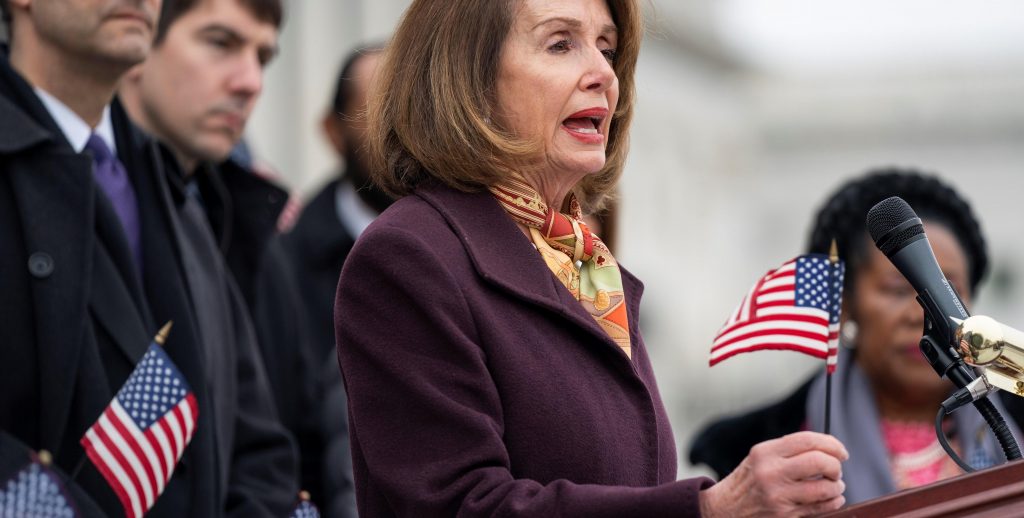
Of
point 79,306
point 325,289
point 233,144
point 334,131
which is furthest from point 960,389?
point 334,131

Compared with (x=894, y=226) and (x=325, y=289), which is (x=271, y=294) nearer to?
(x=325, y=289)

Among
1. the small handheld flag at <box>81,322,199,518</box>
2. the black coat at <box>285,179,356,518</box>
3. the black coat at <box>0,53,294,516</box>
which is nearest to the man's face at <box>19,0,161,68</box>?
the black coat at <box>0,53,294,516</box>

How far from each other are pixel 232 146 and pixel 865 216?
77.6 inches

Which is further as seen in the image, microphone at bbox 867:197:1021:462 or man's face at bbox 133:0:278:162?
man's face at bbox 133:0:278:162

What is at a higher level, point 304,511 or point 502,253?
point 502,253

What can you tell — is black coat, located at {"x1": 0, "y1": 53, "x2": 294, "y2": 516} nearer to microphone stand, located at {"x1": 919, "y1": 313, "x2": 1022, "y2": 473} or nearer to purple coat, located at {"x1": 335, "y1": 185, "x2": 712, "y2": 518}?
purple coat, located at {"x1": 335, "y1": 185, "x2": 712, "y2": 518}

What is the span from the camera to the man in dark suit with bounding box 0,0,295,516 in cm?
413

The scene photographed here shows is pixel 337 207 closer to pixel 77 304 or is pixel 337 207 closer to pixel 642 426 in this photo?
pixel 77 304

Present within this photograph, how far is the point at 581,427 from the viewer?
310cm

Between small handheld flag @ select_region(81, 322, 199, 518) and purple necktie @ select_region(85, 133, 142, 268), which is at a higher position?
purple necktie @ select_region(85, 133, 142, 268)

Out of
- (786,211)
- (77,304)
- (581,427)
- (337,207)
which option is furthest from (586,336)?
(786,211)

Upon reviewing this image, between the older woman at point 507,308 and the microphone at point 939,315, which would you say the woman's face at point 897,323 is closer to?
the older woman at point 507,308

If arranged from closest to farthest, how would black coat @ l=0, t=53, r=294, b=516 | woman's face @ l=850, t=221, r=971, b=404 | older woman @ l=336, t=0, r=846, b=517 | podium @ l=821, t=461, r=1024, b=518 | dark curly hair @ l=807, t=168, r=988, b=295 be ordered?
1. podium @ l=821, t=461, r=1024, b=518
2. older woman @ l=336, t=0, r=846, b=517
3. black coat @ l=0, t=53, r=294, b=516
4. woman's face @ l=850, t=221, r=971, b=404
5. dark curly hair @ l=807, t=168, r=988, b=295

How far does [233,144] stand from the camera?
576 centimetres
